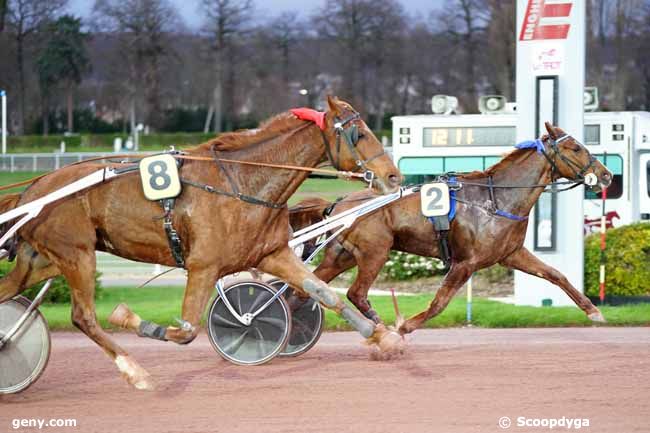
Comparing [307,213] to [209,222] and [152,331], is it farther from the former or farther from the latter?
[152,331]

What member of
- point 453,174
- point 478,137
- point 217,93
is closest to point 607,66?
point 217,93

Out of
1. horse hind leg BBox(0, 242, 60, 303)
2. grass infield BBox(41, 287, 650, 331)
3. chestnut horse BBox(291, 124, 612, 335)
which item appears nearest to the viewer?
horse hind leg BBox(0, 242, 60, 303)

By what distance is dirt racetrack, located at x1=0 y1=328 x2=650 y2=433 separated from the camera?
5988 mm

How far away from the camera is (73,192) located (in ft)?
22.3

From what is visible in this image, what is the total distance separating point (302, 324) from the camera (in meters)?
8.38

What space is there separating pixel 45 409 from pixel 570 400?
321 cm

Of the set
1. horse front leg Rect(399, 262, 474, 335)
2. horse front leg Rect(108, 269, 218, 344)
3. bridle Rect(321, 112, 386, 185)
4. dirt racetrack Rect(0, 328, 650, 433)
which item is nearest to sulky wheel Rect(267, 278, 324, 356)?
dirt racetrack Rect(0, 328, 650, 433)

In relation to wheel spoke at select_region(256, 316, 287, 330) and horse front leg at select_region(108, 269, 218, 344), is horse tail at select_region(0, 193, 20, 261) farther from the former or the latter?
wheel spoke at select_region(256, 316, 287, 330)

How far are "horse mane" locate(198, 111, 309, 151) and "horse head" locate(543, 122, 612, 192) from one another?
261 cm

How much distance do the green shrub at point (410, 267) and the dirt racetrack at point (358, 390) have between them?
4.64m

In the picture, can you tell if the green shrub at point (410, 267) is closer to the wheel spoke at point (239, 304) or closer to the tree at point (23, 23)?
the wheel spoke at point (239, 304)

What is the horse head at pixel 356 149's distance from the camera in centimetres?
649

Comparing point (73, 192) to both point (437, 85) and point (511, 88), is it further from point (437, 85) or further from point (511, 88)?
point (437, 85)

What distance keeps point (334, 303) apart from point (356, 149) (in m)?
0.98
